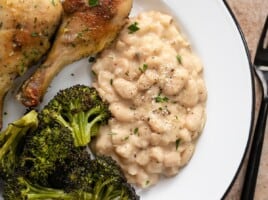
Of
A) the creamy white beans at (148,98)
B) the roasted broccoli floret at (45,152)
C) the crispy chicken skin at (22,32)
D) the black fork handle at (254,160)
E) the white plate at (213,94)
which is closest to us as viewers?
the crispy chicken skin at (22,32)

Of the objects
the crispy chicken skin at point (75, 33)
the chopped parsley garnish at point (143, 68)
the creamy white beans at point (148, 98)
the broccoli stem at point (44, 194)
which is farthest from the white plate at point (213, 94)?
the broccoli stem at point (44, 194)

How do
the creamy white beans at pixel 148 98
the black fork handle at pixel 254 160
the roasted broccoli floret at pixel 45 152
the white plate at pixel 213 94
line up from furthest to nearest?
the black fork handle at pixel 254 160 < the white plate at pixel 213 94 < the creamy white beans at pixel 148 98 < the roasted broccoli floret at pixel 45 152

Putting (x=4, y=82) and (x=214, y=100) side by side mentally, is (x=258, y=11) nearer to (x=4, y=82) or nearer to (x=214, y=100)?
(x=214, y=100)

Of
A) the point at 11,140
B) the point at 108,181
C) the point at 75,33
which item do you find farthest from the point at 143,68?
the point at 11,140

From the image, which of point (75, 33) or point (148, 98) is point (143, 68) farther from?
point (75, 33)

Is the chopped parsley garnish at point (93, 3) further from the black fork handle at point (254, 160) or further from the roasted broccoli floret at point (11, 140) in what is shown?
the black fork handle at point (254, 160)

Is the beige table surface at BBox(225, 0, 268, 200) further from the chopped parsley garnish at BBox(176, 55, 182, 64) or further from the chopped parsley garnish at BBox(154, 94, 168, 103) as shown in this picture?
the chopped parsley garnish at BBox(154, 94, 168, 103)

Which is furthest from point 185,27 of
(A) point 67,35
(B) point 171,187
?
(B) point 171,187
